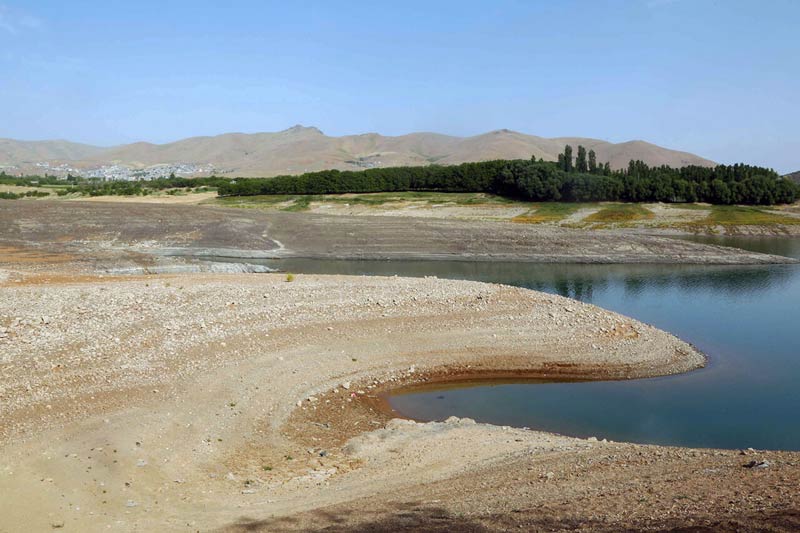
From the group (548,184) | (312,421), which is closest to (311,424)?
(312,421)

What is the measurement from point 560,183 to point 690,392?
61.6m

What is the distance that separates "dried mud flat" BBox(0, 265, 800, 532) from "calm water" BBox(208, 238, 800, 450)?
121 centimetres

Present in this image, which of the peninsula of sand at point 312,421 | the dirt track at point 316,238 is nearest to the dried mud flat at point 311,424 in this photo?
the peninsula of sand at point 312,421

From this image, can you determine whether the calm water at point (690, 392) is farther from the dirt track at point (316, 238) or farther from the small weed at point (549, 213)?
the small weed at point (549, 213)

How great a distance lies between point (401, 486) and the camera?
11.0 metres

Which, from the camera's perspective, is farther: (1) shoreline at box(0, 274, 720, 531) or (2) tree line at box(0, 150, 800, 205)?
(2) tree line at box(0, 150, 800, 205)

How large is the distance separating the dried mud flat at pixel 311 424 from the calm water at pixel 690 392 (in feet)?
3.97

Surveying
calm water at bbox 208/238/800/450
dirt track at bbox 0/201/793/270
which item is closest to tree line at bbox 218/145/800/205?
dirt track at bbox 0/201/793/270

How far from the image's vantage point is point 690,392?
19281 millimetres

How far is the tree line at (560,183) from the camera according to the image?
78.9 metres

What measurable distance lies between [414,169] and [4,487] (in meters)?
87.2

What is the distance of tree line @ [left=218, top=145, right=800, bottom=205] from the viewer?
78.9 metres

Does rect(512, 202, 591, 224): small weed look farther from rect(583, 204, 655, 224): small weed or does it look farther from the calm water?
the calm water

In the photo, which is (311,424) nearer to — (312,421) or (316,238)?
(312,421)
